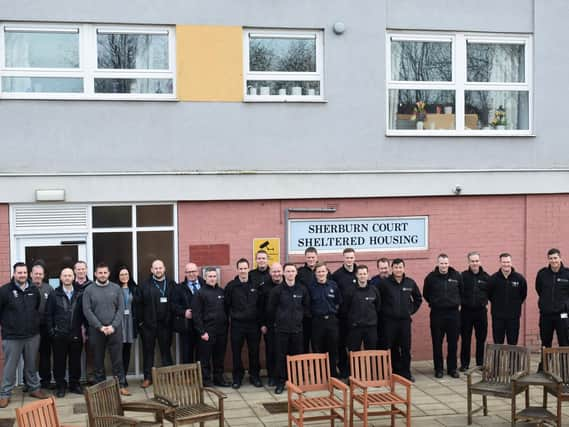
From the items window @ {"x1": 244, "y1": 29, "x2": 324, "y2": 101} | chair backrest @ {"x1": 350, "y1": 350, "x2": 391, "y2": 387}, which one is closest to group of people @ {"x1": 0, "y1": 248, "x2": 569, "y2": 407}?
chair backrest @ {"x1": 350, "y1": 350, "x2": 391, "y2": 387}

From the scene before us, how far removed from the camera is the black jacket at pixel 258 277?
1188cm

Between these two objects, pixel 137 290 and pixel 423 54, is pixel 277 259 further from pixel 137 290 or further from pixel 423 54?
pixel 423 54

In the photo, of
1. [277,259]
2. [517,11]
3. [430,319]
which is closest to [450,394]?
[430,319]

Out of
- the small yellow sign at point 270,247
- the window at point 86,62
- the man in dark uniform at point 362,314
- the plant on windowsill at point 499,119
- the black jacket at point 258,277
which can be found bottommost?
the man in dark uniform at point 362,314

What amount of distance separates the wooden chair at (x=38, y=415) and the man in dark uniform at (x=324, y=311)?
4.53 metres

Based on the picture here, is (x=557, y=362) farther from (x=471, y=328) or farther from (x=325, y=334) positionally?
(x=325, y=334)

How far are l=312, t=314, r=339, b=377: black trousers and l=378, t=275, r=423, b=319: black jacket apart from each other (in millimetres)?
795

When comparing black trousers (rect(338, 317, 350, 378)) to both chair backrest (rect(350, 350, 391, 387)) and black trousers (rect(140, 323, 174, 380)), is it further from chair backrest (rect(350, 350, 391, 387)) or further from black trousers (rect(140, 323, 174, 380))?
black trousers (rect(140, 323, 174, 380))

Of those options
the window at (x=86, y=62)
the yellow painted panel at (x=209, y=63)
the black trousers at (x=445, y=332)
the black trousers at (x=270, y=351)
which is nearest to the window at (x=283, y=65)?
the yellow painted panel at (x=209, y=63)

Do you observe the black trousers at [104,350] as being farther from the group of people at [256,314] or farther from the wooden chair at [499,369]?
the wooden chair at [499,369]

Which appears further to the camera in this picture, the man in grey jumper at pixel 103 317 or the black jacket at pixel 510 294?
the black jacket at pixel 510 294

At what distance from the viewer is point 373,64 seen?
13.1 metres

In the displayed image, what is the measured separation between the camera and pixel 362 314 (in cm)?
1162

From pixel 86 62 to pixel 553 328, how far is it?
781 centimetres
